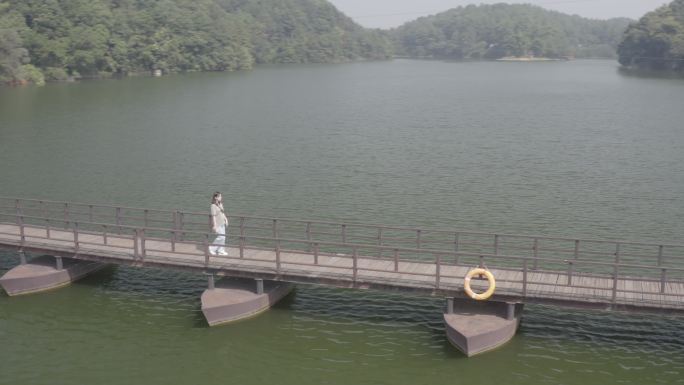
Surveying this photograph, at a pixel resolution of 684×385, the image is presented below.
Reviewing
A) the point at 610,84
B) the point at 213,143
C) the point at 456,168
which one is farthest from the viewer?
the point at 610,84

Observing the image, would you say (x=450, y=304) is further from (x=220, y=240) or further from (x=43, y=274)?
(x=43, y=274)

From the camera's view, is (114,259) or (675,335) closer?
(675,335)

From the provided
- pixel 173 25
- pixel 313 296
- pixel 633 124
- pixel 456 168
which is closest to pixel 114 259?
pixel 313 296

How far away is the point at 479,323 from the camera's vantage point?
68.5 ft

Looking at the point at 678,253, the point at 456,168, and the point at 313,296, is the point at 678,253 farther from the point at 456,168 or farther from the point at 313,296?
the point at 456,168

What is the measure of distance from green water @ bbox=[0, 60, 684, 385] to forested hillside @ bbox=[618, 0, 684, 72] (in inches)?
2150

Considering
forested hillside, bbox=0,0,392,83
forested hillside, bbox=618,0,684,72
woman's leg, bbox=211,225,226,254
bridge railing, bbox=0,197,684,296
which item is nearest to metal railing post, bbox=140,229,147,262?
woman's leg, bbox=211,225,226,254

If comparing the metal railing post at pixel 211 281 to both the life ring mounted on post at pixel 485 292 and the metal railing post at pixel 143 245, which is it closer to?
the metal railing post at pixel 143 245

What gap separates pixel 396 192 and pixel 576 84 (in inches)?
3997

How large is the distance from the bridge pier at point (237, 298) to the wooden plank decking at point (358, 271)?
1.86 ft

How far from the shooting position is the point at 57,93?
338 ft

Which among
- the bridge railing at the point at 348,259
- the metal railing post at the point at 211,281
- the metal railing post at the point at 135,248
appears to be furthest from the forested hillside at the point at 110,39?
the metal railing post at the point at 211,281

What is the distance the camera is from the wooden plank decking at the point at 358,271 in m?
20.6

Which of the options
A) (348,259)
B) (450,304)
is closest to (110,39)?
(348,259)
